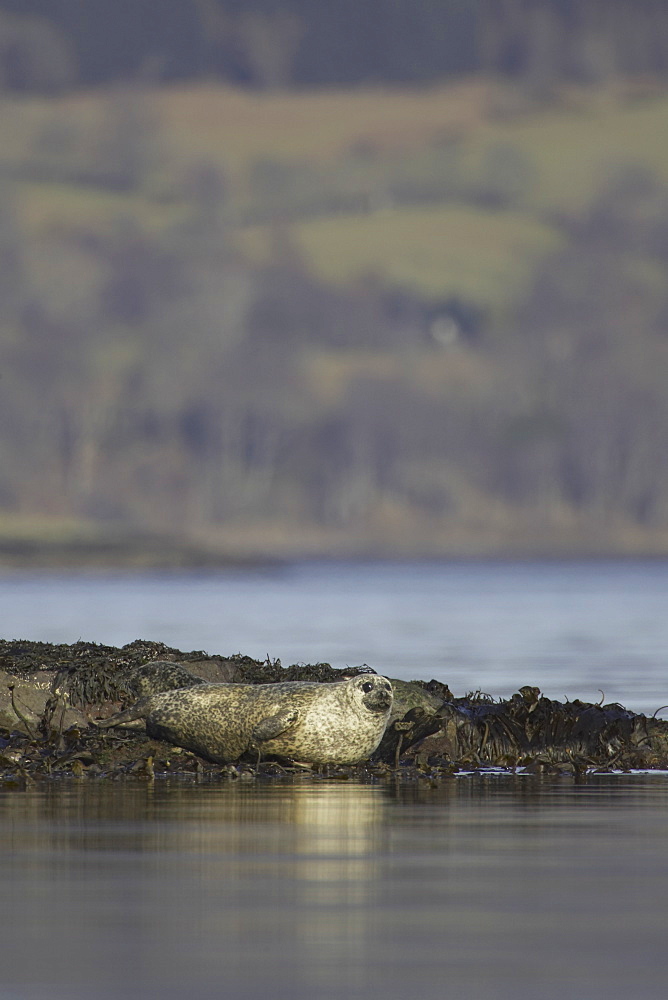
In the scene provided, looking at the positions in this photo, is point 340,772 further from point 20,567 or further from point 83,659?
point 20,567

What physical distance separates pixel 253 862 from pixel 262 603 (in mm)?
72578

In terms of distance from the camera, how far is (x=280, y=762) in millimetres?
16969

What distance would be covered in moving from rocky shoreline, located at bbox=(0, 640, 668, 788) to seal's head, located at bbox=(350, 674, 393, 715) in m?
0.59

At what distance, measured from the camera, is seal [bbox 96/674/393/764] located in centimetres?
1675

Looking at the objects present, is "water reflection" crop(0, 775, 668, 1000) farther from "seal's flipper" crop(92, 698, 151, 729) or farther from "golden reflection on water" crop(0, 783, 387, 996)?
"seal's flipper" crop(92, 698, 151, 729)

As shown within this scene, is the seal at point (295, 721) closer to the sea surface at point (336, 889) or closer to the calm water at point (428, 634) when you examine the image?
the sea surface at point (336, 889)

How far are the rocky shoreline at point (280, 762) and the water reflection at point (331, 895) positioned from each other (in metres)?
1.79

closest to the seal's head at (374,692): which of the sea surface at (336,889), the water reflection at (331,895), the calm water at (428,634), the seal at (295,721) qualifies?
the seal at (295,721)

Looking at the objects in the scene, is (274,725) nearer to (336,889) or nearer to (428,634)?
(336,889)

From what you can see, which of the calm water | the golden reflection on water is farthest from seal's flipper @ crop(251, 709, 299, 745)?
the calm water

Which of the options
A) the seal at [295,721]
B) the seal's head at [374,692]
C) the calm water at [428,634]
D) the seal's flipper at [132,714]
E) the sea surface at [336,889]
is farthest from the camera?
the calm water at [428,634]

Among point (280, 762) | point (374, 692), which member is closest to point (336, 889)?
point (374, 692)

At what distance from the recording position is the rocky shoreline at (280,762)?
16.8 meters

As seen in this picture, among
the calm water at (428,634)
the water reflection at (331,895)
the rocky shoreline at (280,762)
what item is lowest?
the water reflection at (331,895)
